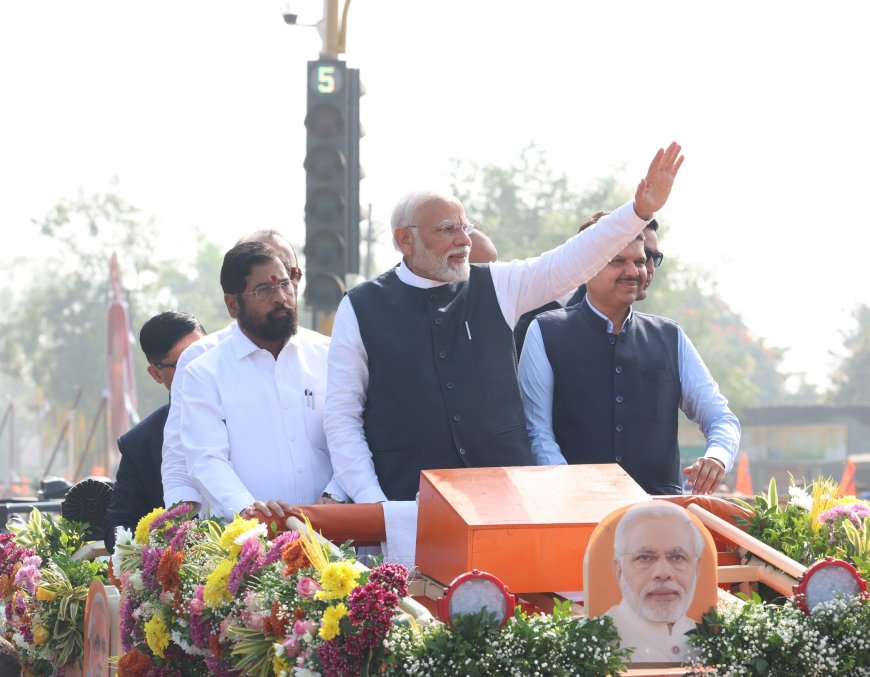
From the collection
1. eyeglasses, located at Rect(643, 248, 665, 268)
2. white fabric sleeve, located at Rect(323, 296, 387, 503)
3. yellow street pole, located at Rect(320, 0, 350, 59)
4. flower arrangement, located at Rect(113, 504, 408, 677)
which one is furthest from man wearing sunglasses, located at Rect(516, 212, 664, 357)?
yellow street pole, located at Rect(320, 0, 350, 59)

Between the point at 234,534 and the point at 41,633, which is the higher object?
the point at 234,534

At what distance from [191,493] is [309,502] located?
57 centimetres

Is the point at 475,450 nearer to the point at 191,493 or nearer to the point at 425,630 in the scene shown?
the point at 191,493

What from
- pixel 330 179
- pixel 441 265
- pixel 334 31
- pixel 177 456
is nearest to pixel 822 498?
pixel 441 265

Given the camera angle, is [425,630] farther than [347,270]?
No

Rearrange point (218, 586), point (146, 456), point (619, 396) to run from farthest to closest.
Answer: point (146, 456) → point (619, 396) → point (218, 586)

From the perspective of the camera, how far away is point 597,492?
15.6ft

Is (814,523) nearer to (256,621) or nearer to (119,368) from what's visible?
(256,621)

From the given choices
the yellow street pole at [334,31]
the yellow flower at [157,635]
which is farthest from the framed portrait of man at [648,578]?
the yellow street pole at [334,31]

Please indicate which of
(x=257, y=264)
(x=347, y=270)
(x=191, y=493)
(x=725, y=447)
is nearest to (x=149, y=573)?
(x=191, y=493)

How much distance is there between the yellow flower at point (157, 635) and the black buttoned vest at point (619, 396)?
186cm

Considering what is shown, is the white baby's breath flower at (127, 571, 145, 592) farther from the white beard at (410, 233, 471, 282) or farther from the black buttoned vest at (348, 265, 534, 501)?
the white beard at (410, 233, 471, 282)

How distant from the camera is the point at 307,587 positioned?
→ 13.4ft

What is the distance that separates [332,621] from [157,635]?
50.3 inches
